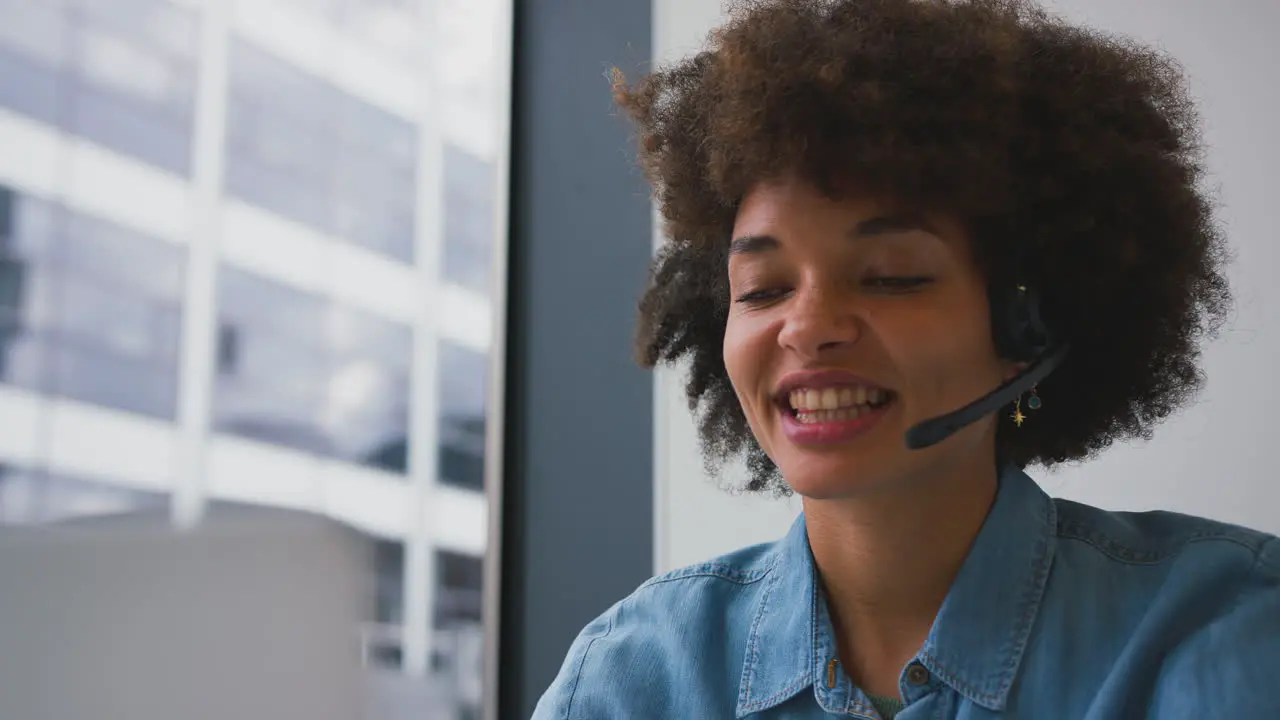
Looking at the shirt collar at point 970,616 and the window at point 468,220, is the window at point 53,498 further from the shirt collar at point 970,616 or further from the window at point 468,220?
the shirt collar at point 970,616

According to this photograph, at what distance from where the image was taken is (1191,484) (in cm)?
164

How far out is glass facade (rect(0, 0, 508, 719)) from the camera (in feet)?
5.00

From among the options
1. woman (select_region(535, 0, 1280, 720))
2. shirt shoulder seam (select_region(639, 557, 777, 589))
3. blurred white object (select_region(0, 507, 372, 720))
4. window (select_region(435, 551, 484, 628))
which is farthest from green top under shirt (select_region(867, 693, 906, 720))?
window (select_region(435, 551, 484, 628))

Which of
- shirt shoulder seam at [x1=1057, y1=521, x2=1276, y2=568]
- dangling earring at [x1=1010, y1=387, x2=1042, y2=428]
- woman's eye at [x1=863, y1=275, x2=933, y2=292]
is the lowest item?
shirt shoulder seam at [x1=1057, y1=521, x2=1276, y2=568]

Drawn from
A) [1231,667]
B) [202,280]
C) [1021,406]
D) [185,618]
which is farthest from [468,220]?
[1231,667]

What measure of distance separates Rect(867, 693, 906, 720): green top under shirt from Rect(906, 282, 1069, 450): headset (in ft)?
0.78

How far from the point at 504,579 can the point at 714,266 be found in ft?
3.42

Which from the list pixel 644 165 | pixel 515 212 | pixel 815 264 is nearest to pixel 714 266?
pixel 644 165

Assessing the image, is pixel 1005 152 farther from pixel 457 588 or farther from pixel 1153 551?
pixel 457 588

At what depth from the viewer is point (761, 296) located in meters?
1.16

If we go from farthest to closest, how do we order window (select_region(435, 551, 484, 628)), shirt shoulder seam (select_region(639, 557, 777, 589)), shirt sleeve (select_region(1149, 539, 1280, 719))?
window (select_region(435, 551, 484, 628)) < shirt shoulder seam (select_region(639, 557, 777, 589)) < shirt sleeve (select_region(1149, 539, 1280, 719))

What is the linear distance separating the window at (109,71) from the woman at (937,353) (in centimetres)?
Answer: 79

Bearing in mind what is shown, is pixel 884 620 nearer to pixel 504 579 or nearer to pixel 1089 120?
pixel 1089 120

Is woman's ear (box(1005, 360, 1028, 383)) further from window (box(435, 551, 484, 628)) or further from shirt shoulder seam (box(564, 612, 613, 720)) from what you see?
window (box(435, 551, 484, 628))
